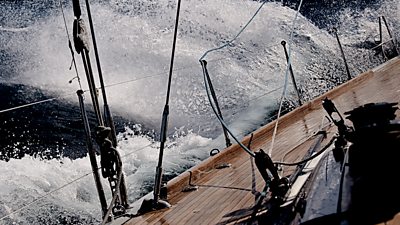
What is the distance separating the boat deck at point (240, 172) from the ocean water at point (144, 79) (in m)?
0.55

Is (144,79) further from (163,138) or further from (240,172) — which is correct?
(163,138)

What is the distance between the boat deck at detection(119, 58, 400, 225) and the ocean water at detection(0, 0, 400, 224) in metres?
0.55

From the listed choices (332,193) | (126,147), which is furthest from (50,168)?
(332,193)

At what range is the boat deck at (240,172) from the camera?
1886 mm

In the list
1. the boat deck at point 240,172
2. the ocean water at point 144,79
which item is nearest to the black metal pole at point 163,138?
the boat deck at point 240,172

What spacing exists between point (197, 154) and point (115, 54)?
20.6 ft

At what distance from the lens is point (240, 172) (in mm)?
2432

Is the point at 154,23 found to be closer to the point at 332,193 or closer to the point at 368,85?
the point at 368,85

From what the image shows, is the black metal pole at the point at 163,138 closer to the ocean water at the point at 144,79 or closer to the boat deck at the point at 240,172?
the boat deck at the point at 240,172

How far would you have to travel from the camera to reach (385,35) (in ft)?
39.4

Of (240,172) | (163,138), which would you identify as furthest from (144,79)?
(163,138)

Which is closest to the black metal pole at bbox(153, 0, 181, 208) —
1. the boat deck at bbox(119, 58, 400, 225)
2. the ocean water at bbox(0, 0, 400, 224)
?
the boat deck at bbox(119, 58, 400, 225)

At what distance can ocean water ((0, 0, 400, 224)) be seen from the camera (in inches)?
181

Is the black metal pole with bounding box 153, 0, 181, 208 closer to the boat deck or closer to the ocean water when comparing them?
the boat deck
